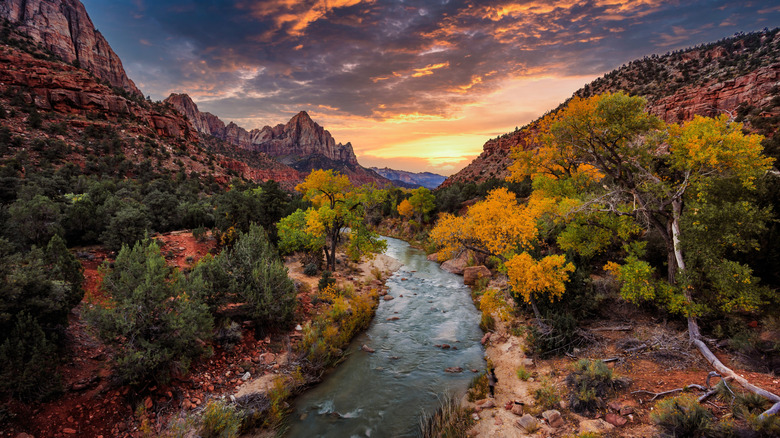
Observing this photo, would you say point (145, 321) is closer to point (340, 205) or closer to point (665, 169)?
point (340, 205)

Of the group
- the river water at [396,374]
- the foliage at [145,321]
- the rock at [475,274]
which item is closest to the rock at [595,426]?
the river water at [396,374]

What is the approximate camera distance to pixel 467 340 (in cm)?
1505

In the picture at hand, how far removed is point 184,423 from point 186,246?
12.8 m

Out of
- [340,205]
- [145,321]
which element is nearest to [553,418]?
[145,321]

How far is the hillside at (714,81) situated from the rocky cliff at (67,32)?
10776 centimetres

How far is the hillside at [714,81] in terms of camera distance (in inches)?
1244

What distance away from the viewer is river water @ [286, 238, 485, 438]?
362 inches

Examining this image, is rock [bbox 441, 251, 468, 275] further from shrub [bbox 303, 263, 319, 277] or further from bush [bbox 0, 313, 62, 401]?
bush [bbox 0, 313, 62, 401]

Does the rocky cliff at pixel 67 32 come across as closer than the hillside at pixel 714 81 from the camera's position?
No

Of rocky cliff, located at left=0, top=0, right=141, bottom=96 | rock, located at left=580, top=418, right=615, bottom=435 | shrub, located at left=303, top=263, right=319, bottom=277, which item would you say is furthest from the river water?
rocky cliff, located at left=0, top=0, right=141, bottom=96

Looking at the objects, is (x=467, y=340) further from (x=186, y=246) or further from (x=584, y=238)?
(x=186, y=246)

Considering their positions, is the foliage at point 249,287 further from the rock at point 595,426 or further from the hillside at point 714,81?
the hillside at point 714,81

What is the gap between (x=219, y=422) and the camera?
7484 millimetres

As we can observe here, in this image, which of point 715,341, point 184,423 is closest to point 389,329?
point 184,423
